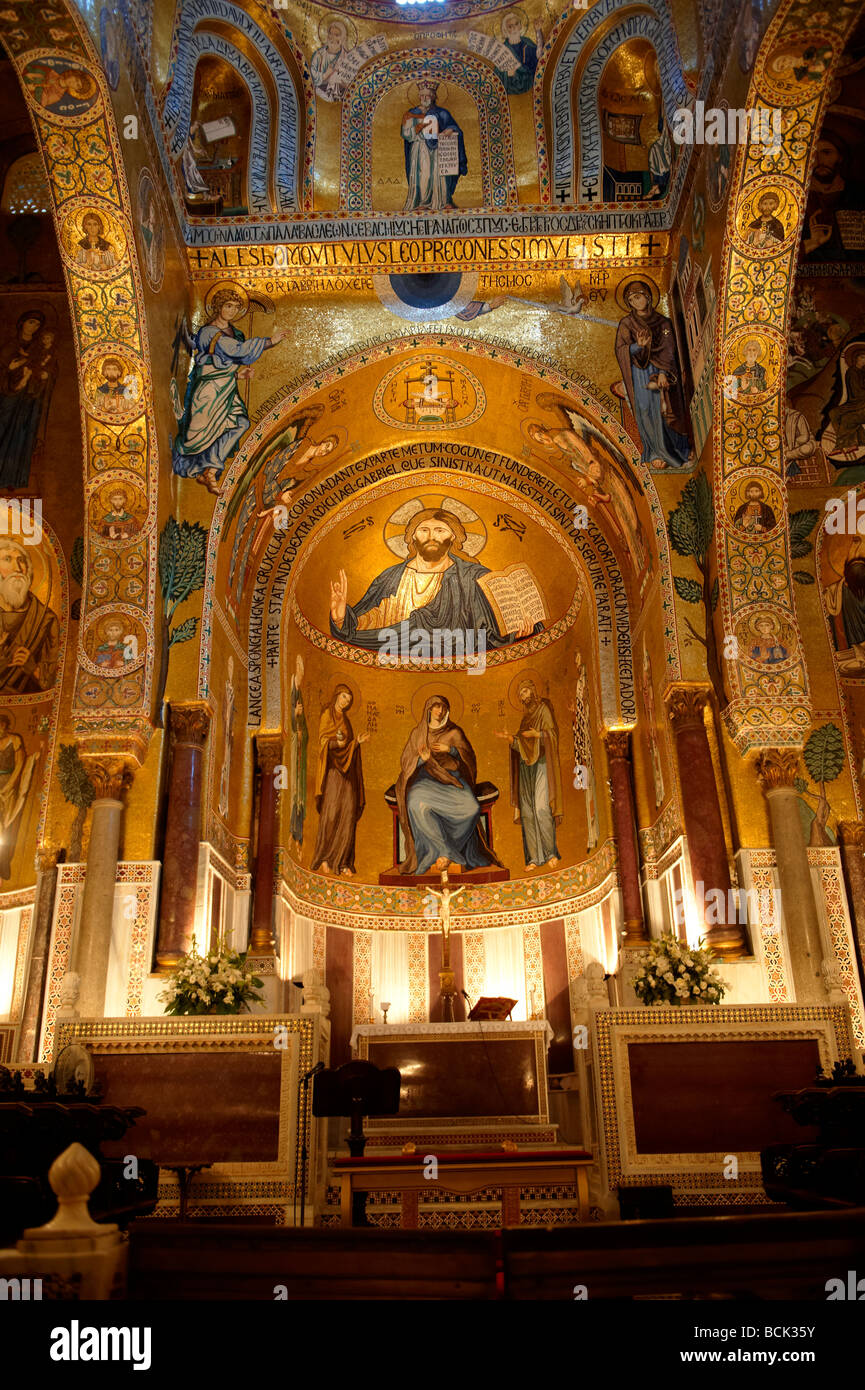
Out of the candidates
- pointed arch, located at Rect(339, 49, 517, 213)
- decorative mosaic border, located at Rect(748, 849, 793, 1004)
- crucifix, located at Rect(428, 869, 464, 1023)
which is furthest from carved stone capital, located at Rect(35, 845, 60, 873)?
pointed arch, located at Rect(339, 49, 517, 213)

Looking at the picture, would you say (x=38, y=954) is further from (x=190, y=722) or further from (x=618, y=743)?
(x=618, y=743)

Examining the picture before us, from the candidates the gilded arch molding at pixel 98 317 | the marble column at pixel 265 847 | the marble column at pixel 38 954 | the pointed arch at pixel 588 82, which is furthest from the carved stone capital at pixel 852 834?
the marble column at pixel 38 954

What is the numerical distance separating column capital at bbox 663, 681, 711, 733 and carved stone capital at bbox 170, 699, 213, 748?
5.48 metres

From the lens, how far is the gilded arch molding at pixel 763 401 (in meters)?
11.8

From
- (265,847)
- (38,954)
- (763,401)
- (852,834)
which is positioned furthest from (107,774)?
(763,401)

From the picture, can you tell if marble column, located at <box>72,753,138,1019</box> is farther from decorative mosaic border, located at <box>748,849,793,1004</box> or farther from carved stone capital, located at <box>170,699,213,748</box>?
decorative mosaic border, located at <box>748,849,793,1004</box>

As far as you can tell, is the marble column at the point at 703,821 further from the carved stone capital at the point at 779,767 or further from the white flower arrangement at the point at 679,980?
the white flower arrangement at the point at 679,980

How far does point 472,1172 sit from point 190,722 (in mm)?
6455

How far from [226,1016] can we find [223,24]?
1242 cm

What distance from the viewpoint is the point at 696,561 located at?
13.9 metres

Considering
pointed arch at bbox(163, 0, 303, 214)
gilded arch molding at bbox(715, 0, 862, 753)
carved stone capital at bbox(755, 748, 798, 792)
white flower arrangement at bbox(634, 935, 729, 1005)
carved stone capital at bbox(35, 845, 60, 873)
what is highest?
pointed arch at bbox(163, 0, 303, 214)

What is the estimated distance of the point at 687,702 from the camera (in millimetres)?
13141

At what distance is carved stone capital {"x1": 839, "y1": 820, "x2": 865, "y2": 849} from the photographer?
13141 mm

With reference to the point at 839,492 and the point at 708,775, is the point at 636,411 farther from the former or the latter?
the point at 708,775
